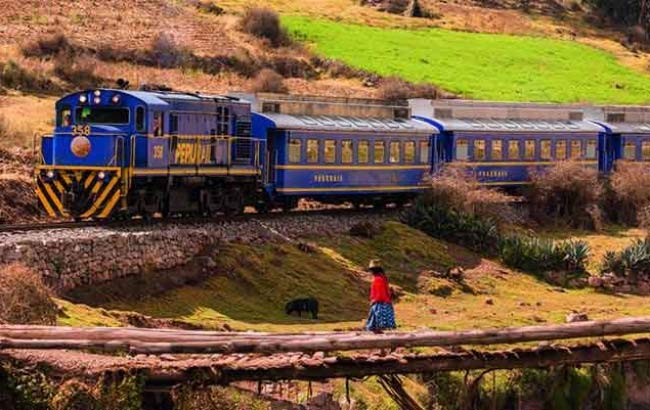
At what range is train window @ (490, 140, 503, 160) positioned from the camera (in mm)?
45906

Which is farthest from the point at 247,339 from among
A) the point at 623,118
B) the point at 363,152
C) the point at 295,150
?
the point at 623,118

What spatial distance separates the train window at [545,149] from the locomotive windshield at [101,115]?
21645 millimetres

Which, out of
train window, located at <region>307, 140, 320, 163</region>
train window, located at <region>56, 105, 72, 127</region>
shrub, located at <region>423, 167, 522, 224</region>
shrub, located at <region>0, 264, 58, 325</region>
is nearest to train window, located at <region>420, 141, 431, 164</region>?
shrub, located at <region>423, 167, 522, 224</region>

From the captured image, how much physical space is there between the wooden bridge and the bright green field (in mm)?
54217

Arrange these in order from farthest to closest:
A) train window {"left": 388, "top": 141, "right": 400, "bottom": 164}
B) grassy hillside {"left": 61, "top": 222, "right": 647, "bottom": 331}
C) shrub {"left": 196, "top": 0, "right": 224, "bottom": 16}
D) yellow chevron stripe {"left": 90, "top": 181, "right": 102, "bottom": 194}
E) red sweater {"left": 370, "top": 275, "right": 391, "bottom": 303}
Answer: shrub {"left": 196, "top": 0, "right": 224, "bottom": 16} → train window {"left": 388, "top": 141, "right": 400, "bottom": 164} → yellow chevron stripe {"left": 90, "top": 181, "right": 102, "bottom": 194} → grassy hillside {"left": 61, "top": 222, "right": 647, "bottom": 331} → red sweater {"left": 370, "top": 275, "right": 391, "bottom": 303}

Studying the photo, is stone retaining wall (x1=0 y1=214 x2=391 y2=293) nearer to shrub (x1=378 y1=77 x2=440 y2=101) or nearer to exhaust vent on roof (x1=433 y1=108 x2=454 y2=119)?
exhaust vent on roof (x1=433 y1=108 x2=454 y2=119)

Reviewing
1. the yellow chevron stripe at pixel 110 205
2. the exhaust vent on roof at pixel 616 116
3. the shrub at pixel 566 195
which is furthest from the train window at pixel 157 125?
the exhaust vent on roof at pixel 616 116

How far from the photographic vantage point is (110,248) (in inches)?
1025

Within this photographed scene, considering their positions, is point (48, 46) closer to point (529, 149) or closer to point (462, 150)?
point (462, 150)

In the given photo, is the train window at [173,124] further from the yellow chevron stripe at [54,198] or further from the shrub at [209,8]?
the shrub at [209,8]

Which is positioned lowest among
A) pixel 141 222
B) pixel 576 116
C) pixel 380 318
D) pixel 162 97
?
pixel 380 318

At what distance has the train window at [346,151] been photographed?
38.8 metres

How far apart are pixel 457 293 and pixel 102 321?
12.5 metres

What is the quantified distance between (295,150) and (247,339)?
2014 centimetres
